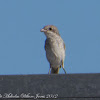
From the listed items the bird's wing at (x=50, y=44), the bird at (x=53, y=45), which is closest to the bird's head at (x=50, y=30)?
the bird at (x=53, y=45)

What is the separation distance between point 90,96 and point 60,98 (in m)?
0.55

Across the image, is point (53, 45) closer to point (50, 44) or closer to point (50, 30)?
point (50, 44)

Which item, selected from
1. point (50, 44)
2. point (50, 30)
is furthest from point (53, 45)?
point (50, 30)

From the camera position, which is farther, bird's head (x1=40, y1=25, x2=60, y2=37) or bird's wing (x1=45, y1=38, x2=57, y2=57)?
bird's wing (x1=45, y1=38, x2=57, y2=57)

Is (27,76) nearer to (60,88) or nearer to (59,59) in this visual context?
(60,88)

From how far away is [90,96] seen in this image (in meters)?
4.95

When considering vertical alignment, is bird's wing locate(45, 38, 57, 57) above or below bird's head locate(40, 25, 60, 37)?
below

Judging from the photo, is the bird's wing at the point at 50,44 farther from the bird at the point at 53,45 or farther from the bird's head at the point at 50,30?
the bird's head at the point at 50,30

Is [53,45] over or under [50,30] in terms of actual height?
under

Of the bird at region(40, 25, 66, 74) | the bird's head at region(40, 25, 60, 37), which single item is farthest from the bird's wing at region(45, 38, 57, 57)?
the bird's head at region(40, 25, 60, 37)

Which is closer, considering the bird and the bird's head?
the bird's head

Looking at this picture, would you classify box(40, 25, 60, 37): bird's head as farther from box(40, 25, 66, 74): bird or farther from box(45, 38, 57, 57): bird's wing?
box(45, 38, 57, 57): bird's wing

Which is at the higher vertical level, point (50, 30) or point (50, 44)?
point (50, 30)

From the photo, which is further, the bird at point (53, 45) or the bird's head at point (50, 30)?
A: the bird at point (53, 45)
